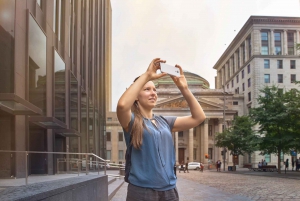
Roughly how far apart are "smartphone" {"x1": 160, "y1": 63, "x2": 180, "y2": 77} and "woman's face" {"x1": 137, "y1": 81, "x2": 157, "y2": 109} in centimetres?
23

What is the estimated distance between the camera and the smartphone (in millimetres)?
3027

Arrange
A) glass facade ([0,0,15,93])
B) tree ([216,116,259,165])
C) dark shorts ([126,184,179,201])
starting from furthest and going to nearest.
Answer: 1. tree ([216,116,259,165])
2. glass facade ([0,0,15,93])
3. dark shorts ([126,184,179,201])

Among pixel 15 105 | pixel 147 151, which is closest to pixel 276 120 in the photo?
pixel 15 105

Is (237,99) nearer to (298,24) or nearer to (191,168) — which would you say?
(298,24)

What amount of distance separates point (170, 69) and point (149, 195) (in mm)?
893

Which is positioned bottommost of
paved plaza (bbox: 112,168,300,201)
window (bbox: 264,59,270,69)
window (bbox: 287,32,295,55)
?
paved plaza (bbox: 112,168,300,201)

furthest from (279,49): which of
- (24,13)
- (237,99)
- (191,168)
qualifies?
(24,13)

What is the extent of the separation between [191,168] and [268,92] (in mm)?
40920

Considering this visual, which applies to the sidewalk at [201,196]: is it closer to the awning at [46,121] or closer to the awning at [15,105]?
the awning at [46,121]

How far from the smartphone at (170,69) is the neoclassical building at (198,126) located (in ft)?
291

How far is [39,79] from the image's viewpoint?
17328mm

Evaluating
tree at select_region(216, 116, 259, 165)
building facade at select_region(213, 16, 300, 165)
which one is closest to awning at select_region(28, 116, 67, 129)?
tree at select_region(216, 116, 259, 165)

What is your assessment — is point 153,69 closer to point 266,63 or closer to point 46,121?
point 46,121

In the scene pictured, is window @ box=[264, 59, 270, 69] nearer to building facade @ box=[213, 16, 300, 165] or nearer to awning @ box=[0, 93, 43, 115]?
building facade @ box=[213, 16, 300, 165]
